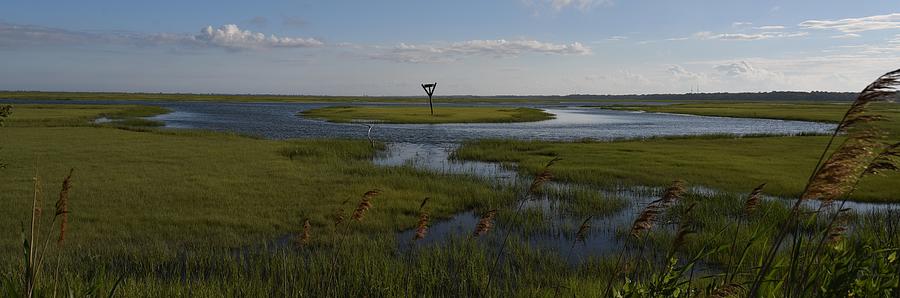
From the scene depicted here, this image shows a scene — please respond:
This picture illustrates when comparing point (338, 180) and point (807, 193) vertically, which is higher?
point (807, 193)

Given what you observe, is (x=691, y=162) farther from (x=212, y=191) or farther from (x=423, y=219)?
(x=423, y=219)

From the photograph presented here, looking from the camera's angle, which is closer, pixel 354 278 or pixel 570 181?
pixel 354 278

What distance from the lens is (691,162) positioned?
87.8ft

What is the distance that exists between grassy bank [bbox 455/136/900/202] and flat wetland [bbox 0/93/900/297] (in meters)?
0.15

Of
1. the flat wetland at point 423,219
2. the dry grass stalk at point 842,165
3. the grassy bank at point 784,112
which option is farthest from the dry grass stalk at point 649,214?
the grassy bank at point 784,112

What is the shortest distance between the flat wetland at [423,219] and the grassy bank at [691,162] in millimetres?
147

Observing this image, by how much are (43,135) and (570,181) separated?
33598 millimetres

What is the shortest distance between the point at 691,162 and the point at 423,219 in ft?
79.2

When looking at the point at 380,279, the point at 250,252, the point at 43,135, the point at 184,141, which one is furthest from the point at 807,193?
the point at 43,135

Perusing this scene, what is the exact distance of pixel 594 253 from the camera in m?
12.4

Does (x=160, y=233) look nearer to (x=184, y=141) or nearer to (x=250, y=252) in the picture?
(x=250, y=252)

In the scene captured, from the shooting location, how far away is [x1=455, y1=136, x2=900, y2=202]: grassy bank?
69.6 feet

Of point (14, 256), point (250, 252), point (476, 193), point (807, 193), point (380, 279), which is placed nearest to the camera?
point (807, 193)

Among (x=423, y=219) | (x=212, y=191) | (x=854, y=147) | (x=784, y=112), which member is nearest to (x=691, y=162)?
(x=212, y=191)
